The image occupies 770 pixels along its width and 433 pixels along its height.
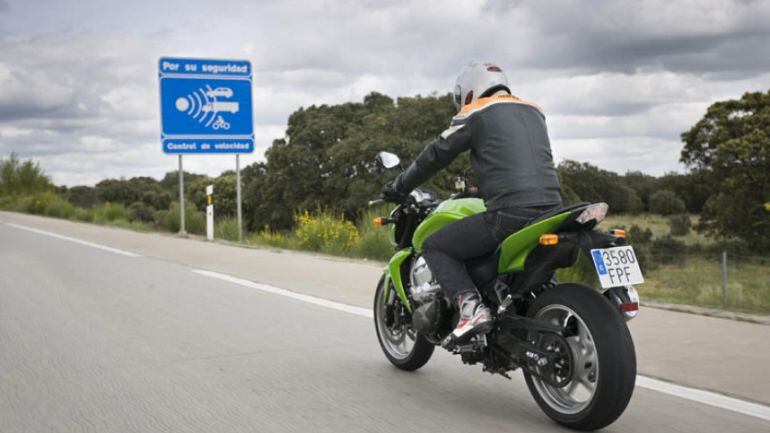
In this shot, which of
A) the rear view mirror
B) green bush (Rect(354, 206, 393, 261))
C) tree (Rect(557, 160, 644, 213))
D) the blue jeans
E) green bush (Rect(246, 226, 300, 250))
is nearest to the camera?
the blue jeans

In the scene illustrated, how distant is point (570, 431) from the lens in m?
4.29

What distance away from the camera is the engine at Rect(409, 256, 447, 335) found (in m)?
5.02

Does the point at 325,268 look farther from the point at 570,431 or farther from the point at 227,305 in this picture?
the point at 570,431

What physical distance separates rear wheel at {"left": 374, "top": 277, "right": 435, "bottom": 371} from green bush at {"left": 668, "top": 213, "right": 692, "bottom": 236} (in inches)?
1749

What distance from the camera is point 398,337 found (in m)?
5.98

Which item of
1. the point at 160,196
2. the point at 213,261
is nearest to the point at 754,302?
the point at 213,261

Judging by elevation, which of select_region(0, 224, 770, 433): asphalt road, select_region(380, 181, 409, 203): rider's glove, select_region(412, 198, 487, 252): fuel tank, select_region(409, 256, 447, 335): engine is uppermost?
select_region(380, 181, 409, 203): rider's glove

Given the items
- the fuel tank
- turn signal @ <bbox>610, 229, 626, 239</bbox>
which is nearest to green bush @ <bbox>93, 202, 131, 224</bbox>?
the fuel tank

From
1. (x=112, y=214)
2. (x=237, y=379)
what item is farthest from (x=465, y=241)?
(x=112, y=214)

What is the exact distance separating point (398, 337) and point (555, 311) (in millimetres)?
1873

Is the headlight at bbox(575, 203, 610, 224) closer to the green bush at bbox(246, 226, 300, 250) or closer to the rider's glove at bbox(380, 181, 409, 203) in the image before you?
the rider's glove at bbox(380, 181, 409, 203)

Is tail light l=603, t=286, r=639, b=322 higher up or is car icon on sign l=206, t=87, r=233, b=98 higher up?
car icon on sign l=206, t=87, r=233, b=98

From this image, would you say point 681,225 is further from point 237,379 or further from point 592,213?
point 592,213

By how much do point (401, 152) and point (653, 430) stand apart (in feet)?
133
